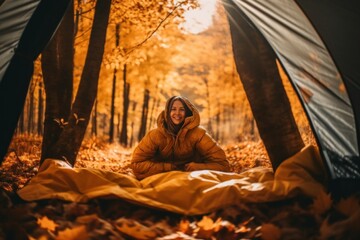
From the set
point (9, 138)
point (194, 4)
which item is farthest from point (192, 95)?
point (9, 138)

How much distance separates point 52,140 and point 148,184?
6.61 feet

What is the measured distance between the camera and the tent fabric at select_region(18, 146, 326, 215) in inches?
103

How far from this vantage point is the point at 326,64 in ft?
8.61

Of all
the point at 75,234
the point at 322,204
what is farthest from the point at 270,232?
the point at 75,234

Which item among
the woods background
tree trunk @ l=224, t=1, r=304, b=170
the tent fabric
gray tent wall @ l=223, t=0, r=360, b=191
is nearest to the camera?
gray tent wall @ l=223, t=0, r=360, b=191

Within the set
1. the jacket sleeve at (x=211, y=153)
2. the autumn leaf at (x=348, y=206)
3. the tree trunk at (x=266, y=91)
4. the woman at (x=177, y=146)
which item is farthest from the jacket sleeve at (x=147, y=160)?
the autumn leaf at (x=348, y=206)

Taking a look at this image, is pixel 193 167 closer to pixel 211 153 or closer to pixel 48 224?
pixel 211 153

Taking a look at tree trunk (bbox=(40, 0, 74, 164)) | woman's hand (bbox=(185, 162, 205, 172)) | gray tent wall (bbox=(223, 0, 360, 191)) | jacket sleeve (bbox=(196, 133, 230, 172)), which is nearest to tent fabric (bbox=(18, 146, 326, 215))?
gray tent wall (bbox=(223, 0, 360, 191))

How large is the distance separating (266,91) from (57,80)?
3238 millimetres

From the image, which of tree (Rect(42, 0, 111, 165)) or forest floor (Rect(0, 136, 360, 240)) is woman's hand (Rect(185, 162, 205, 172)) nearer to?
forest floor (Rect(0, 136, 360, 240))

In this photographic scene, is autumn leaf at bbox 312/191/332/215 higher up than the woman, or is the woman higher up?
the woman

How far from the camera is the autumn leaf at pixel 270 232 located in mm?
1980

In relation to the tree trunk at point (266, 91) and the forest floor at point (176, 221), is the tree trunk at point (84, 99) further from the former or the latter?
the tree trunk at point (266, 91)

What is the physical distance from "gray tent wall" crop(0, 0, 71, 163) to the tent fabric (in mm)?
574
